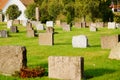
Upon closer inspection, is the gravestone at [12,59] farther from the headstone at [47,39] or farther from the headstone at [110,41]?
the headstone at [47,39]

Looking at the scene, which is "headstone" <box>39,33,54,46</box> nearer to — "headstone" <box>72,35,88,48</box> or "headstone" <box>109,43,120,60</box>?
"headstone" <box>72,35,88,48</box>

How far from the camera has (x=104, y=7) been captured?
69500 millimetres

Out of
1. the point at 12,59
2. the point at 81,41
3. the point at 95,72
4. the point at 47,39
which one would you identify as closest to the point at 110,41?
the point at 81,41

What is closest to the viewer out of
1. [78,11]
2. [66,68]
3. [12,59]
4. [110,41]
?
[66,68]

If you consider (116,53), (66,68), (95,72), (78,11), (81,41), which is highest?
(78,11)

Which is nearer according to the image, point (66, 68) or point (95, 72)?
point (66, 68)

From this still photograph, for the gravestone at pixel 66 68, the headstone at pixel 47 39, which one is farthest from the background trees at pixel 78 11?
the gravestone at pixel 66 68

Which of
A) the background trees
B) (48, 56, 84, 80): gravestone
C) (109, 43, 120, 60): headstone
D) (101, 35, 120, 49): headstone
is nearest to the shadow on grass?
(48, 56, 84, 80): gravestone

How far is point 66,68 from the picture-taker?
15.5m

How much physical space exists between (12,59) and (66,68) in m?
2.42

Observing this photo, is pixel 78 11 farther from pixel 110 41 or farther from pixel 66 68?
pixel 66 68

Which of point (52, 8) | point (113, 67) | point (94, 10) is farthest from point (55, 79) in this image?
point (52, 8)

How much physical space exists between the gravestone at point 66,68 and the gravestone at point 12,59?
1341 mm

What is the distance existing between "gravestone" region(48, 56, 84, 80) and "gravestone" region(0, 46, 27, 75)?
52.8 inches
